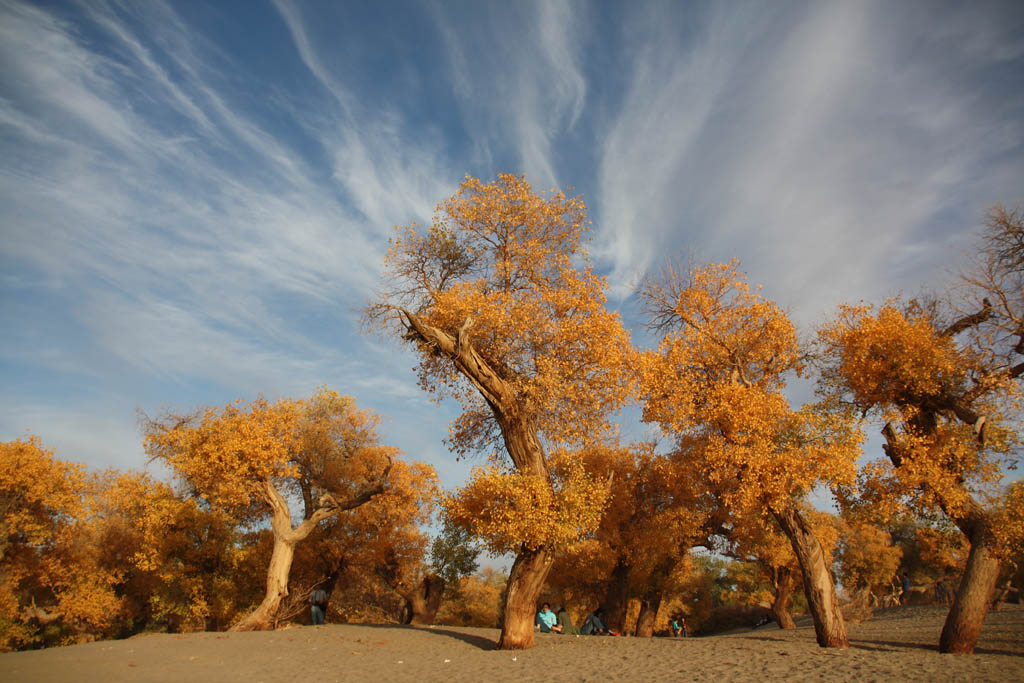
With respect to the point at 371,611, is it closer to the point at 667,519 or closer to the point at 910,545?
the point at 667,519

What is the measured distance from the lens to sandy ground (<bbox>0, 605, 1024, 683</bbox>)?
382 inches

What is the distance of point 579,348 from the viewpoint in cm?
1506

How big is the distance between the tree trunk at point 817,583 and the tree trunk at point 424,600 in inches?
756

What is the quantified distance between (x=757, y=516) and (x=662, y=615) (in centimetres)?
2232

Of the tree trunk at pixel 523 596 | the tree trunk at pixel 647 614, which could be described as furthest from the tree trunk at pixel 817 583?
the tree trunk at pixel 647 614

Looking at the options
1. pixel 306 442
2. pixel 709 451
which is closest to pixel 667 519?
pixel 709 451

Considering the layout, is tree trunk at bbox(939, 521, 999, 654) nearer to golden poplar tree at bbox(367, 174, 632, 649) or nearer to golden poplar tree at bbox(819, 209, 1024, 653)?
golden poplar tree at bbox(819, 209, 1024, 653)

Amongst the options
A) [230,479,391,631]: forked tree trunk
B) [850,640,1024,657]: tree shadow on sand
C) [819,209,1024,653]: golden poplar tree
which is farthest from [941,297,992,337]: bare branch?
[230,479,391,631]: forked tree trunk

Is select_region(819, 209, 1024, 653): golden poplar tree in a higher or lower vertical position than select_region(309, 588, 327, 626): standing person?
higher

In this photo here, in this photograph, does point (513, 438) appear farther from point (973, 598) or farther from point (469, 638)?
point (973, 598)

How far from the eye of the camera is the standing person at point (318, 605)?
23.2 meters

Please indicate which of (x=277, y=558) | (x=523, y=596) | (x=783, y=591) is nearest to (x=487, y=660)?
(x=523, y=596)

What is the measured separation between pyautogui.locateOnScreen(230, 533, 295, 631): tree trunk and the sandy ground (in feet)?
8.34

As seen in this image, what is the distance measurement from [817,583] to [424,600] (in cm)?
1988
